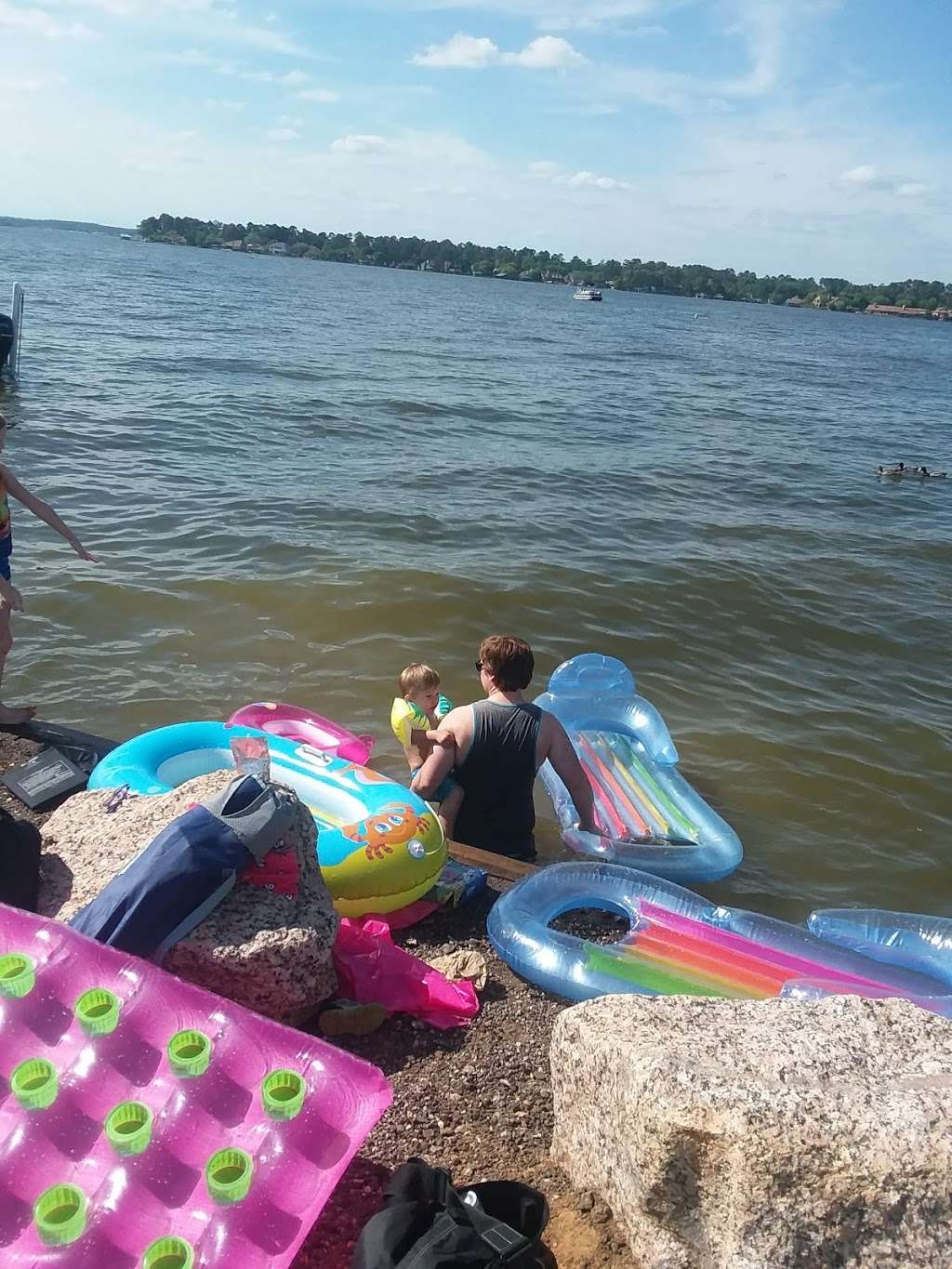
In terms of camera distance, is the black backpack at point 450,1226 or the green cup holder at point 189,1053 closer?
the black backpack at point 450,1226

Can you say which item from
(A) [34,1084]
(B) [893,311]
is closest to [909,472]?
(A) [34,1084]

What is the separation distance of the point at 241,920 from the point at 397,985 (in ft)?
2.18

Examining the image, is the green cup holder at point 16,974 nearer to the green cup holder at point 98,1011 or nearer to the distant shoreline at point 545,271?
the green cup holder at point 98,1011

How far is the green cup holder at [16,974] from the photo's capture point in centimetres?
270

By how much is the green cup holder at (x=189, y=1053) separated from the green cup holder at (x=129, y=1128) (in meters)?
0.12

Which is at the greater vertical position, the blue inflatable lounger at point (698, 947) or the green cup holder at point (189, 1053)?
the green cup holder at point (189, 1053)

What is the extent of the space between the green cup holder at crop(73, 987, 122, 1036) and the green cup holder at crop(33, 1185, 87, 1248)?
413mm

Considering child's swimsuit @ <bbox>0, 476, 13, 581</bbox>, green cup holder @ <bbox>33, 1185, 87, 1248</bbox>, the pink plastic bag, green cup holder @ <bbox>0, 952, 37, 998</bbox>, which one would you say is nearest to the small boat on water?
child's swimsuit @ <bbox>0, 476, 13, 581</bbox>

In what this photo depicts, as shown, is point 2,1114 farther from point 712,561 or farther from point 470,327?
point 470,327

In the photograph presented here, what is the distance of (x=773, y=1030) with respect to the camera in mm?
2557

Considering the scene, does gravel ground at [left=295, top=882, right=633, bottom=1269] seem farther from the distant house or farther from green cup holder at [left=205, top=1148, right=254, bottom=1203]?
the distant house

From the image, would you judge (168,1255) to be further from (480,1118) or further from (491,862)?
(491,862)

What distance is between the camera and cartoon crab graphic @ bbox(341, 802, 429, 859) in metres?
4.07

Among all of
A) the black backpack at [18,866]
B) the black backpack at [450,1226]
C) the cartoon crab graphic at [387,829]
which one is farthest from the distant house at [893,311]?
the black backpack at [450,1226]
